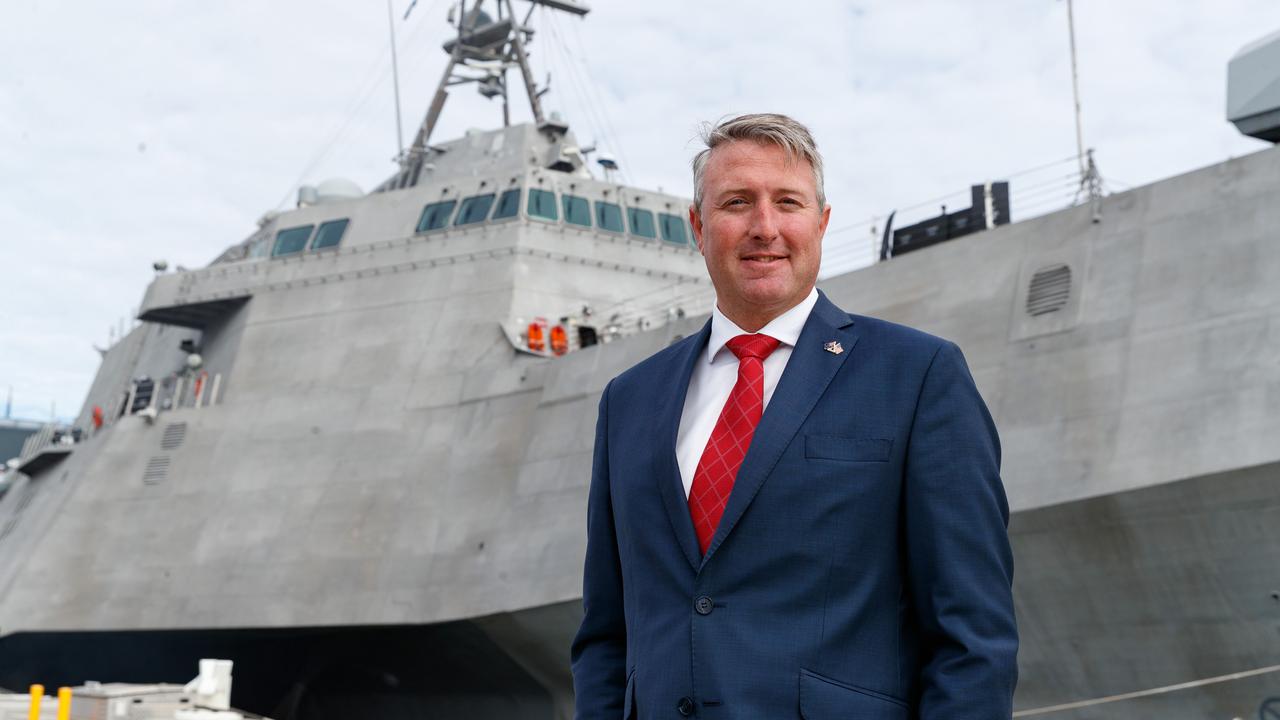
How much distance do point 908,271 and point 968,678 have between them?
11628 millimetres

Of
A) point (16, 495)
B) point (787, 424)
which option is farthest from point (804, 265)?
point (16, 495)

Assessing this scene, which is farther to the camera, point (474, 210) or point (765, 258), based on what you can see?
point (474, 210)

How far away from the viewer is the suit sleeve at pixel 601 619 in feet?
10.8

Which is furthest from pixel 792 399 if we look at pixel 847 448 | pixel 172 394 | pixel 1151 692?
pixel 172 394

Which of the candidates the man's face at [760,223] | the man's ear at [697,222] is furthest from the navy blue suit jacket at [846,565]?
the man's ear at [697,222]

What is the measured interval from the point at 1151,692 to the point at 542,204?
11608 mm

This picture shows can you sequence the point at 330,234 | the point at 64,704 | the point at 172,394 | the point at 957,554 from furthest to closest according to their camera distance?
the point at 172,394
the point at 330,234
the point at 64,704
the point at 957,554

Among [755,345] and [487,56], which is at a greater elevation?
[487,56]

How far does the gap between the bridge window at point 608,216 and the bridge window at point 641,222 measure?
0.67 ft

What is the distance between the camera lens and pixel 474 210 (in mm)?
19516

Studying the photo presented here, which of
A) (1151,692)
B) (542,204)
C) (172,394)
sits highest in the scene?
(542,204)

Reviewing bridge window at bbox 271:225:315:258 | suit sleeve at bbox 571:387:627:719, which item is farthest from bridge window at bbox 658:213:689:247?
suit sleeve at bbox 571:387:627:719

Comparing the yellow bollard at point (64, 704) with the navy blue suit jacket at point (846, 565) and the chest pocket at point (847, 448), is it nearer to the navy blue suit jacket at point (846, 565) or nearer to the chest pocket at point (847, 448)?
the navy blue suit jacket at point (846, 565)

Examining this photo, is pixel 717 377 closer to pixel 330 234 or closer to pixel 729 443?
pixel 729 443
